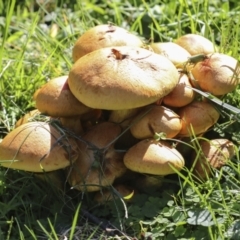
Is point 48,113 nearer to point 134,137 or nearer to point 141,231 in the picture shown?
point 134,137

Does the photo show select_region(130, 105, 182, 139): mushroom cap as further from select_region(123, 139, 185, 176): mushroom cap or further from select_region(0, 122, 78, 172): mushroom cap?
select_region(0, 122, 78, 172): mushroom cap

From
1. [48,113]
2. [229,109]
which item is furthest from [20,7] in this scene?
[229,109]

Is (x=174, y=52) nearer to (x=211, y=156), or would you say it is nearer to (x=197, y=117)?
(x=197, y=117)

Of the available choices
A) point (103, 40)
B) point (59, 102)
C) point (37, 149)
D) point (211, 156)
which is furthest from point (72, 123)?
point (211, 156)

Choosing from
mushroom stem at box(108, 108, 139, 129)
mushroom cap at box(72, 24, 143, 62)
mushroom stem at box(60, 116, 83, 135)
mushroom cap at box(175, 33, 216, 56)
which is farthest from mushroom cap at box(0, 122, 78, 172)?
mushroom cap at box(175, 33, 216, 56)

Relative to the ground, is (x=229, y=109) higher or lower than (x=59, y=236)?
higher

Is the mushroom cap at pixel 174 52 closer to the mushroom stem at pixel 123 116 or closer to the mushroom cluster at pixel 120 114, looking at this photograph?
the mushroom cluster at pixel 120 114
